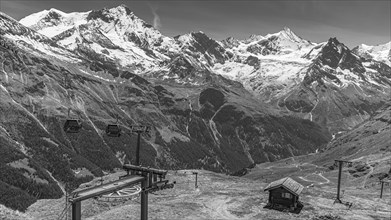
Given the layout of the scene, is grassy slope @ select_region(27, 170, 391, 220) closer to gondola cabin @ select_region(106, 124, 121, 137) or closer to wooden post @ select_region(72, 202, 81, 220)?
gondola cabin @ select_region(106, 124, 121, 137)

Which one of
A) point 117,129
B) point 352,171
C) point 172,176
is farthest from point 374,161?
point 117,129

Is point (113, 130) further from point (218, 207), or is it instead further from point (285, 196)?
point (285, 196)

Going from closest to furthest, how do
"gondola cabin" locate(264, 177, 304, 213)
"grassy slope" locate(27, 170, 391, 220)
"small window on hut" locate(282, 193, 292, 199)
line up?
"grassy slope" locate(27, 170, 391, 220)
"gondola cabin" locate(264, 177, 304, 213)
"small window on hut" locate(282, 193, 292, 199)

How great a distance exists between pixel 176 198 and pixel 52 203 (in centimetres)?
2728

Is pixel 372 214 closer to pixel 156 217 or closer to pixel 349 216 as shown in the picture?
pixel 349 216

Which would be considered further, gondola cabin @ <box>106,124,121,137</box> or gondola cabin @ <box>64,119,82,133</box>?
gondola cabin @ <box>64,119,82,133</box>

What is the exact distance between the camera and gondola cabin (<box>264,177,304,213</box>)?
2557 inches

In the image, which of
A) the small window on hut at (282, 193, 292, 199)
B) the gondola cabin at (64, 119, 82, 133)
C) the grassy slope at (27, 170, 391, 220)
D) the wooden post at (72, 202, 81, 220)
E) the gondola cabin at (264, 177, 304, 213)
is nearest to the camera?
the wooden post at (72, 202, 81, 220)

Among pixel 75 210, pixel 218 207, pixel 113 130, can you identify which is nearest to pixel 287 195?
pixel 218 207

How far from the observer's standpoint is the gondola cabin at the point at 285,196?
2557 inches

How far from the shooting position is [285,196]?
66.2 metres

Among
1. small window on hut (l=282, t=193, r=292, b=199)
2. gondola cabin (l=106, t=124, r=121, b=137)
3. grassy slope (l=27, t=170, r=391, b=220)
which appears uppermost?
gondola cabin (l=106, t=124, r=121, b=137)

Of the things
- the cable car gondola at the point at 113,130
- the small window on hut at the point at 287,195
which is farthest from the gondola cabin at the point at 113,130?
the small window on hut at the point at 287,195

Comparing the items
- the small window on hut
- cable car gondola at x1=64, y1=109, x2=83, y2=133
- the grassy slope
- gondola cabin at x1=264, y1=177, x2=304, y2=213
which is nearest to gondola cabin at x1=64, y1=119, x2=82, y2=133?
cable car gondola at x1=64, y1=109, x2=83, y2=133
